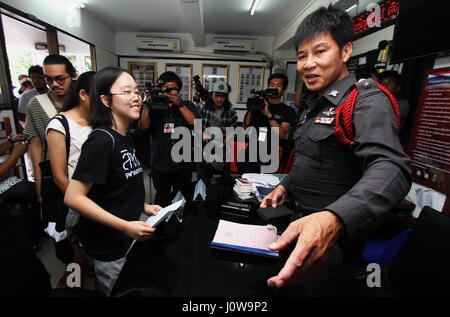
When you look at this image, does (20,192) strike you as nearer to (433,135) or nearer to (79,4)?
(433,135)

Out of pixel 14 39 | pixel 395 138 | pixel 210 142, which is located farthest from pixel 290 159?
pixel 14 39

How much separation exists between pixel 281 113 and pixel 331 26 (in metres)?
1.76

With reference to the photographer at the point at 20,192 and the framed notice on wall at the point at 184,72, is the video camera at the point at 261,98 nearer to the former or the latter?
the photographer at the point at 20,192

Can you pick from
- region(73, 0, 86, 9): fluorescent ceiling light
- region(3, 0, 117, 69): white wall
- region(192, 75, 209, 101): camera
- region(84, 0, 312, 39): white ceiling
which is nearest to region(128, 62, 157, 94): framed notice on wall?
region(3, 0, 117, 69): white wall

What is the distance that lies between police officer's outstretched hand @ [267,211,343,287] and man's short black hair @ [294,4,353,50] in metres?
0.71

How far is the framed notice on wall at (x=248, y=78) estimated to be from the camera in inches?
220

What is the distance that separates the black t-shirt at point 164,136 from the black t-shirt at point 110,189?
1.05 meters

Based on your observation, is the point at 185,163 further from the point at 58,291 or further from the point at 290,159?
the point at 58,291

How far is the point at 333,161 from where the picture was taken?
0.85 meters

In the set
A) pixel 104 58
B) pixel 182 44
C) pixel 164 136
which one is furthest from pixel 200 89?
pixel 104 58

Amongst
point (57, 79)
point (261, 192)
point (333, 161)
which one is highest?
point (57, 79)

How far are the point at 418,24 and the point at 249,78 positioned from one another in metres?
4.28

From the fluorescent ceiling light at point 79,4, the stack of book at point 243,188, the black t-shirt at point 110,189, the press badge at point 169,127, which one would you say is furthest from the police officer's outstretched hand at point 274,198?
the fluorescent ceiling light at point 79,4

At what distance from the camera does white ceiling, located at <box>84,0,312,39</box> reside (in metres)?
3.55
